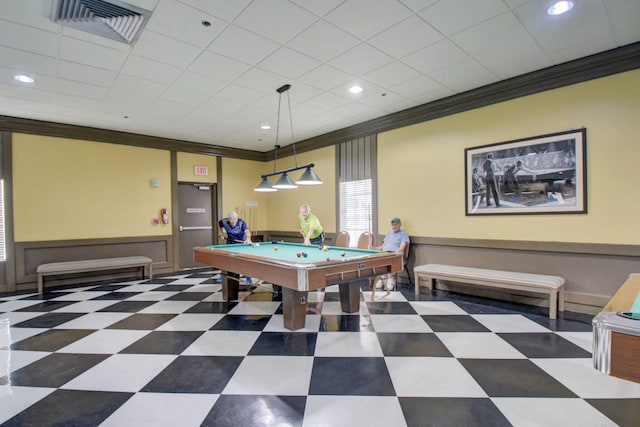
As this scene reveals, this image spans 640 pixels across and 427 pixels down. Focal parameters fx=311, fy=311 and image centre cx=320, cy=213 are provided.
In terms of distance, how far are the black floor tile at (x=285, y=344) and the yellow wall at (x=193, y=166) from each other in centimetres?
492

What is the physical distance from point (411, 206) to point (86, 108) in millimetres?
5291

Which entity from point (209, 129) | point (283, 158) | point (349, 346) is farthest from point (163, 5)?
point (283, 158)

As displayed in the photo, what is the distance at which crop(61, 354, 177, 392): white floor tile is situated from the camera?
2225 millimetres

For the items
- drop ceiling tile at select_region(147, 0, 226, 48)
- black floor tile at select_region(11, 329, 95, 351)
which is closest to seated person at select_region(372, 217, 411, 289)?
drop ceiling tile at select_region(147, 0, 226, 48)

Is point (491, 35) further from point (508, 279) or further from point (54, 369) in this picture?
point (54, 369)

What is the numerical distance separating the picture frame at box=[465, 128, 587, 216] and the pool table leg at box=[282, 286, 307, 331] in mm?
2789

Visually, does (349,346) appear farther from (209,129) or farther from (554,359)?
(209,129)

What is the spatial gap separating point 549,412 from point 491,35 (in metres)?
3.13

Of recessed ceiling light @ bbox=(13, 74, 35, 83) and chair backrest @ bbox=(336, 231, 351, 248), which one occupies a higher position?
recessed ceiling light @ bbox=(13, 74, 35, 83)

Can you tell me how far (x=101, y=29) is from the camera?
9.09 ft

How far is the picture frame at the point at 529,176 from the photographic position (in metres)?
3.56

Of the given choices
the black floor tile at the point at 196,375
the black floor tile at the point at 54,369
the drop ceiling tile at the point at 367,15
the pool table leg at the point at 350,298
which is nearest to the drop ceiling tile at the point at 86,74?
the drop ceiling tile at the point at 367,15

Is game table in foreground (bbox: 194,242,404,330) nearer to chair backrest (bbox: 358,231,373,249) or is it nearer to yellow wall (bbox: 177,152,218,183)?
chair backrest (bbox: 358,231,373,249)

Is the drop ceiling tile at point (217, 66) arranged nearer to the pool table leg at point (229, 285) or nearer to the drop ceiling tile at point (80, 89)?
the drop ceiling tile at point (80, 89)
